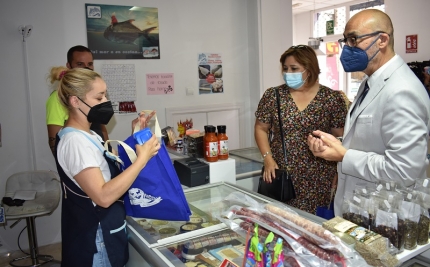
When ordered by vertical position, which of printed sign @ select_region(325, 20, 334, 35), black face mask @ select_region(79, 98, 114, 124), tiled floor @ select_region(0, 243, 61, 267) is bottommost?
tiled floor @ select_region(0, 243, 61, 267)

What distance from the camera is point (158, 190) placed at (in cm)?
157

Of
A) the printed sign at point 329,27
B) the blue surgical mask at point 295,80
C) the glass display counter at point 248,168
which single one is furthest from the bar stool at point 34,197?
the printed sign at point 329,27

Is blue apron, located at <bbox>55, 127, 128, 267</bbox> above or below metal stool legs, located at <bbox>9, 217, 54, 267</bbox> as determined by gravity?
above

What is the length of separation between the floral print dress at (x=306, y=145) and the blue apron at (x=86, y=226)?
123 centimetres

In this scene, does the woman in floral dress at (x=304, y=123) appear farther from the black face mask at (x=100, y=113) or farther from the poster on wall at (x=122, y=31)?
the poster on wall at (x=122, y=31)

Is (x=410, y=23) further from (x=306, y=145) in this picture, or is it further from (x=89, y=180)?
(x=89, y=180)

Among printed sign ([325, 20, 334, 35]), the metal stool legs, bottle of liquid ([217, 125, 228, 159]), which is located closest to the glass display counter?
bottle of liquid ([217, 125, 228, 159])

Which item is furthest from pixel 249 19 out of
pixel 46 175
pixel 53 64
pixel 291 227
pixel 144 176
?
pixel 291 227

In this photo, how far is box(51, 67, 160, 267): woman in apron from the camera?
56.9 inches

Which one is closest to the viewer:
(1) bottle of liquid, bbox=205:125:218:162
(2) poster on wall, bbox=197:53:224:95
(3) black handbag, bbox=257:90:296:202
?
(1) bottle of liquid, bbox=205:125:218:162

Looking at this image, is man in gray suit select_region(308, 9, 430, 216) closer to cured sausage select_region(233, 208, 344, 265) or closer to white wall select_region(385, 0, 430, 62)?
cured sausage select_region(233, 208, 344, 265)

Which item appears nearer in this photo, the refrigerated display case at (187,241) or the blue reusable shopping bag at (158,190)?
the refrigerated display case at (187,241)

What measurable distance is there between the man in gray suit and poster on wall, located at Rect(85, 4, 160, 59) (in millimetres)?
2833

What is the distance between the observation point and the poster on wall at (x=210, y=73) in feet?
15.3
